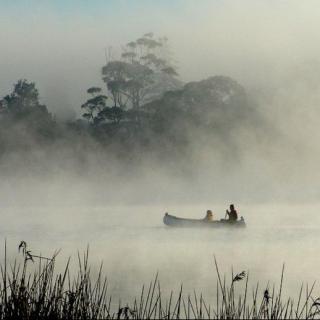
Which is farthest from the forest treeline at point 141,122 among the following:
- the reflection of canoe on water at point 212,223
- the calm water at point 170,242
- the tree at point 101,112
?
the reflection of canoe on water at point 212,223

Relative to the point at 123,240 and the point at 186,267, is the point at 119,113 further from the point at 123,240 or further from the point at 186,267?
the point at 186,267

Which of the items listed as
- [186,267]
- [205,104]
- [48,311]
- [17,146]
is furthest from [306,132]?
[48,311]

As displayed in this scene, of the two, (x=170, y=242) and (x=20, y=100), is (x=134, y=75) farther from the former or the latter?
(x=170, y=242)

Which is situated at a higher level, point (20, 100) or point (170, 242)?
point (20, 100)

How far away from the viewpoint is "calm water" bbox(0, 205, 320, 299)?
21250 mm

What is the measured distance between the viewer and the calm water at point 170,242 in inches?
837

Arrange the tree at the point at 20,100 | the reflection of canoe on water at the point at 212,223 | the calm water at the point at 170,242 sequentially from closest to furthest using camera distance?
1. the calm water at the point at 170,242
2. the reflection of canoe on water at the point at 212,223
3. the tree at the point at 20,100

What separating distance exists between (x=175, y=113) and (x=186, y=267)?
44.8 metres

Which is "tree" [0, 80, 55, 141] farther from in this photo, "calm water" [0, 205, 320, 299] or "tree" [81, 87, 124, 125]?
"calm water" [0, 205, 320, 299]

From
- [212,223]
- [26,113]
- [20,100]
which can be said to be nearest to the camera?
[212,223]

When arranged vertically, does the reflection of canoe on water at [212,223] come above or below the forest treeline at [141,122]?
below

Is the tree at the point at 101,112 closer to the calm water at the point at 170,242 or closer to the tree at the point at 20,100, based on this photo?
the tree at the point at 20,100

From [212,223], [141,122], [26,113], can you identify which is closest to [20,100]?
[26,113]

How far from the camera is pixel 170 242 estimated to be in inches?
1303
